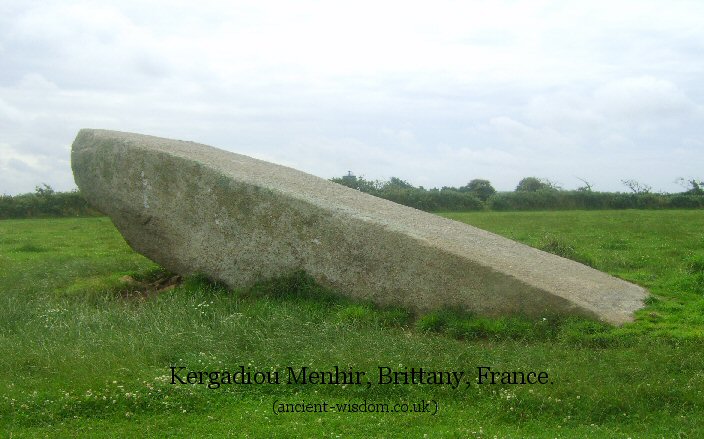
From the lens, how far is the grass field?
6402 millimetres

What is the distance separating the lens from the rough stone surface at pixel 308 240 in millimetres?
9570

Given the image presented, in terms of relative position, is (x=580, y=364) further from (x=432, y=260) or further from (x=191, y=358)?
→ (x=191, y=358)

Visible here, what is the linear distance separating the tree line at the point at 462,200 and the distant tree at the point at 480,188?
3.49 ft

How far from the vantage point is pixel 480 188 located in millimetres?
32656

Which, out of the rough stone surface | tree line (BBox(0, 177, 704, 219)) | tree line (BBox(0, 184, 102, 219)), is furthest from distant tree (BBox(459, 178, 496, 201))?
the rough stone surface

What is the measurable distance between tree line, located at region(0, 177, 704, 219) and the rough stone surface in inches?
587

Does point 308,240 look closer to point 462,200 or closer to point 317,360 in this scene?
point 317,360

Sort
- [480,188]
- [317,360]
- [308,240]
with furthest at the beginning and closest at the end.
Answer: [480,188] → [308,240] → [317,360]

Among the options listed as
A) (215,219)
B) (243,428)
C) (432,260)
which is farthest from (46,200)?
(243,428)

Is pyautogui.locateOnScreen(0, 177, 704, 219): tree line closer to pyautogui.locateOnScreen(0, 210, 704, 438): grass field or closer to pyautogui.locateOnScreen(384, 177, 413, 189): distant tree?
pyautogui.locateOnScreen(384, 177, 413, 189): distant tree

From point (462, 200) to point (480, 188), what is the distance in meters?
4.53

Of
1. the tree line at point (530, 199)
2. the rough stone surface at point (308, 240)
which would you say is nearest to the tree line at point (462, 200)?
the tree line at point (530, 199)

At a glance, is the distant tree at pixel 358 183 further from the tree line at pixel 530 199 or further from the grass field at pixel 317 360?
the grass field at pixel 317 360

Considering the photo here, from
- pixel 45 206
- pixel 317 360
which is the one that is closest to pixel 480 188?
Answer: pixel 45 206
